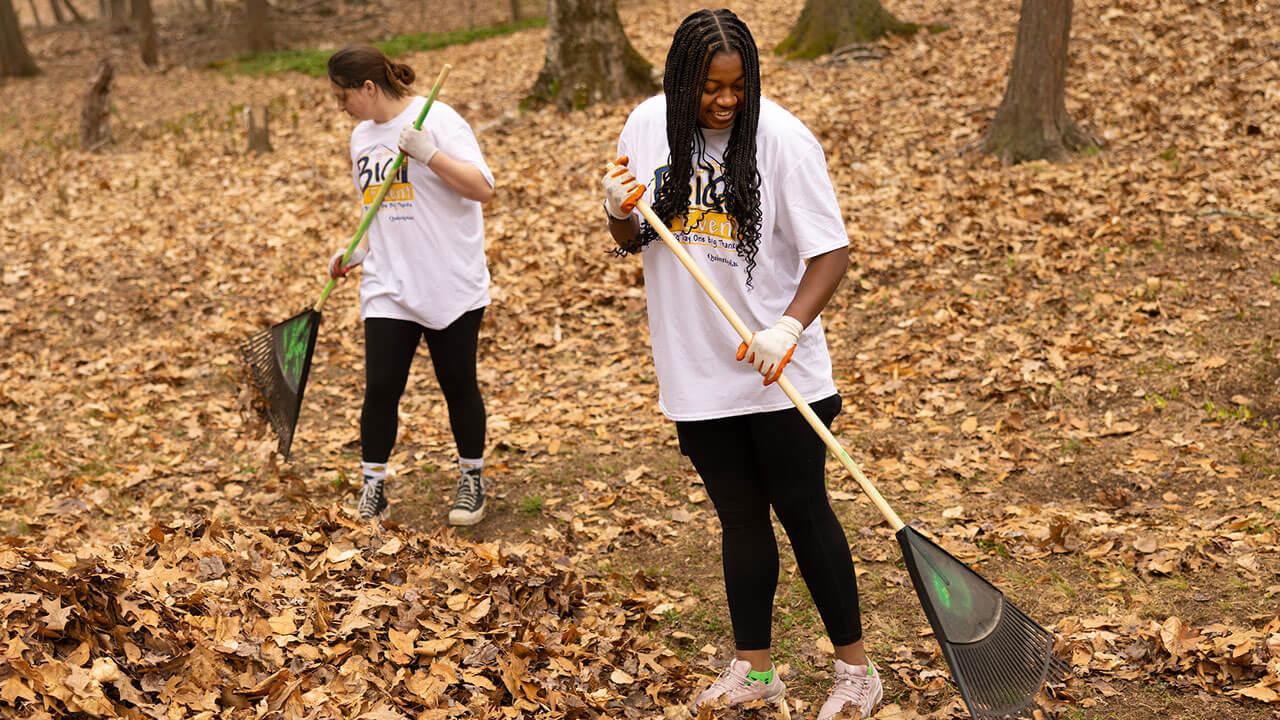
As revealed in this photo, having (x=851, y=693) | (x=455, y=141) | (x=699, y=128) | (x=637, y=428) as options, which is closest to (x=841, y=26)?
(x=637, y=428)

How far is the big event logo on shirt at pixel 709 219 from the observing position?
2.86 m

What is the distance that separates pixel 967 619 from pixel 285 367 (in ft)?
12.4

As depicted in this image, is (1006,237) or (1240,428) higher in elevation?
(1006,237)

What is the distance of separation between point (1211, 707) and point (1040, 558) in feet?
3.56

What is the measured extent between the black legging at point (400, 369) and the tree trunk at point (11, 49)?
2195 centimetres

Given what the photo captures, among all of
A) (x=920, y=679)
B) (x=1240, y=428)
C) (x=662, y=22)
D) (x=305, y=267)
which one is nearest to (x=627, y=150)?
(x=920, y=679)

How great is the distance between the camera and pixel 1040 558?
433 cm

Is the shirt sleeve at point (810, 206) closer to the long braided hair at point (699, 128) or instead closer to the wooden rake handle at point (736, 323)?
the long braided hair at point (699, 128)

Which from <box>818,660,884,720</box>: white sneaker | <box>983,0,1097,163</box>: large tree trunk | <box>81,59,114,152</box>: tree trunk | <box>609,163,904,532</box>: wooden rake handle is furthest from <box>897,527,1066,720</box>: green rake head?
<box>81,59,114,152</box>: tree trunk

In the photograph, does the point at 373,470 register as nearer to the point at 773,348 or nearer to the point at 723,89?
the point at 773,348

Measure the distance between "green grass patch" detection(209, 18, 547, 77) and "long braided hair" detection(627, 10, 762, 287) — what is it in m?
17.2

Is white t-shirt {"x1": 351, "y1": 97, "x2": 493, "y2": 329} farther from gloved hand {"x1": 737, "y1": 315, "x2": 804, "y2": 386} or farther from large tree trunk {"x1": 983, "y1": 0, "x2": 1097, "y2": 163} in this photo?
large tree trunk {"x1": 983, "y1": 0, "x2": 1097, "y2": 163}

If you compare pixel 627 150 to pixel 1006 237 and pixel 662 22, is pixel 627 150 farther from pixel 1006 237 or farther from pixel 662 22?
pixel 662 22

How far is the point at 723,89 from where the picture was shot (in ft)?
8.98
